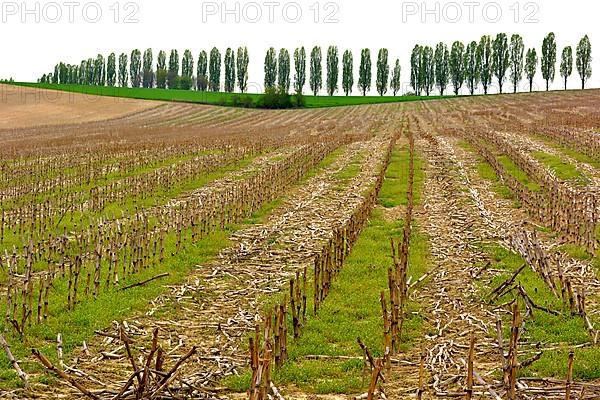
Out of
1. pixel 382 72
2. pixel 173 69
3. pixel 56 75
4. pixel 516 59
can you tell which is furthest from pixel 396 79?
pixel 56 75

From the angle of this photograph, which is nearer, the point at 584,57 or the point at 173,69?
the point at 584,57

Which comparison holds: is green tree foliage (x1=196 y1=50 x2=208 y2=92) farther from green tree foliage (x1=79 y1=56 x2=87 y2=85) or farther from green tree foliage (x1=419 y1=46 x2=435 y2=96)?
green tree foliage (x1=419 y1=46 x2=435 y2=96)

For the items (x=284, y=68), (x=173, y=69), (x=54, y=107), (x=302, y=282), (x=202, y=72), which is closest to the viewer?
(x=302, y=282)

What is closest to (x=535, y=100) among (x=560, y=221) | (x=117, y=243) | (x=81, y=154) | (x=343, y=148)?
(x=343, y=148)

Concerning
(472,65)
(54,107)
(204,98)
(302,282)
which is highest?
(472,65)

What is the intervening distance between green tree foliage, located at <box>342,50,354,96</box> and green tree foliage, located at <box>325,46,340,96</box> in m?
1.10

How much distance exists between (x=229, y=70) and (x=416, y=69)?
1281 inches

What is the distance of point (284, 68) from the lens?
114 m

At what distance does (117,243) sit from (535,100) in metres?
65.7

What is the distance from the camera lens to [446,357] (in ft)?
23.5

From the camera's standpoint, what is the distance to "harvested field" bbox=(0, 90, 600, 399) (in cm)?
659

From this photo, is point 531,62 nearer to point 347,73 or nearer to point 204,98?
point 347,73

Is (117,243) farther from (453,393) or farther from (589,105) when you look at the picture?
(589,105)

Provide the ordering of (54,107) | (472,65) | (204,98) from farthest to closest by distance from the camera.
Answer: (472,65), (204,98), (54,107)
